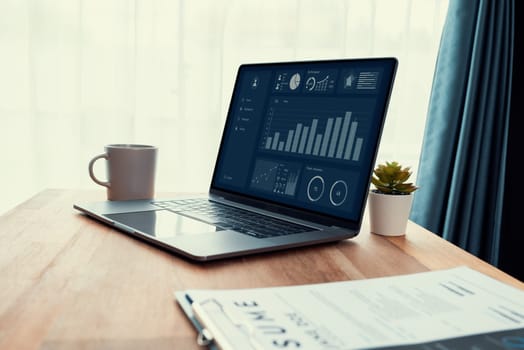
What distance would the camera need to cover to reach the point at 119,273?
25.7 inches

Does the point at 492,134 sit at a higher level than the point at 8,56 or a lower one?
lower

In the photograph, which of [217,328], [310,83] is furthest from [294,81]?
[217,328]

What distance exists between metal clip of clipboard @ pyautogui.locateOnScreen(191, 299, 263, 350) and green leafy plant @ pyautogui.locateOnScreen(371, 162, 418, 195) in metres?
0.48

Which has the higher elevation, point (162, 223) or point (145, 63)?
point (145, 63)

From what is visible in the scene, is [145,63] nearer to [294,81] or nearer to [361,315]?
[294,81]

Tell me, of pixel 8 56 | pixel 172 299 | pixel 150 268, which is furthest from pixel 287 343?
pixel 8 56

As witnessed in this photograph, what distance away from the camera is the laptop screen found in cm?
88

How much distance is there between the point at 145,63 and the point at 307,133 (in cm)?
103

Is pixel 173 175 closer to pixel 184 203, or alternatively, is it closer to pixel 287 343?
pixel 184 203

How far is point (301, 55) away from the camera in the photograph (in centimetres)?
194

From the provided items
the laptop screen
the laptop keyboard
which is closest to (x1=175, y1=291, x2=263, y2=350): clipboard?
the laptop keyboard

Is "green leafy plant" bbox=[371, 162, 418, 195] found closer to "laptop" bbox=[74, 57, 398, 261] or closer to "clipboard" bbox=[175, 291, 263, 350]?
"laptop" bbox=[74, 57, 398, 261]

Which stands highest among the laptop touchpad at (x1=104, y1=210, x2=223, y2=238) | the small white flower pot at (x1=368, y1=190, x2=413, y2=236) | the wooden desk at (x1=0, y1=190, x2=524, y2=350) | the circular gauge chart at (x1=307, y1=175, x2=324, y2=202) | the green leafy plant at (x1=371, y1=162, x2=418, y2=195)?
the green leafy plant at (x1=371, y1=162, x2=418, y2=195)

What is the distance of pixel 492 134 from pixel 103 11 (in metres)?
1.38
